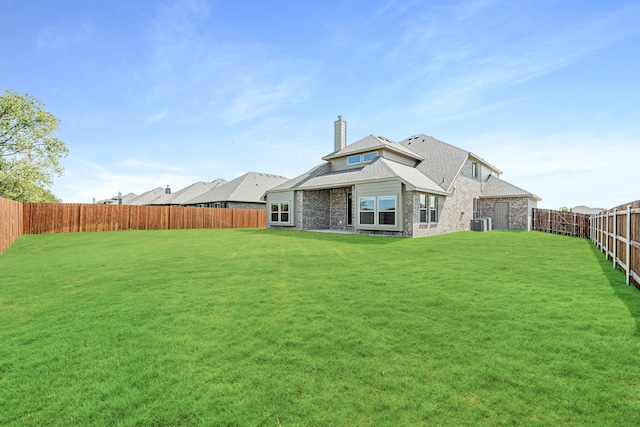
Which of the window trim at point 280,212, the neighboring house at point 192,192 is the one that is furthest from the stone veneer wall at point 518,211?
the neighboring house at point 192,192

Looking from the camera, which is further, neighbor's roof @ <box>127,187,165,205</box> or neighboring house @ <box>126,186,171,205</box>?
neighbor's roof @ <box>127,187,165,205</box>

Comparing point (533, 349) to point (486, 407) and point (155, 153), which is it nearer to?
point (486, 407)

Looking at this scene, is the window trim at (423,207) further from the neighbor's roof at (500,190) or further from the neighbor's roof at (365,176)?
the neighbor's roof at (500,190)

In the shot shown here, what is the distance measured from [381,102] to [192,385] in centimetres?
1543

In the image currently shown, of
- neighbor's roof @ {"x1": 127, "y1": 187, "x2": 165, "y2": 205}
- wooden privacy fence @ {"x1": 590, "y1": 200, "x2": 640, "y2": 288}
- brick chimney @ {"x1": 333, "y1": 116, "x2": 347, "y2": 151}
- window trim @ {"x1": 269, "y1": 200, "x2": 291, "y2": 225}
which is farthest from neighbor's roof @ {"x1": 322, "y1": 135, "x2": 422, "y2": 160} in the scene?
neighbor's roof @ {"x1": 127, "y1": 187, "x2": 165, "y2": 205}

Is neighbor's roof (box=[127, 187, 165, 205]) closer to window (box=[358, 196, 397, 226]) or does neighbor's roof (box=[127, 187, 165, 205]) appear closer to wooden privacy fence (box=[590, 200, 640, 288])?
window (box=[358, 196, 397, 226])

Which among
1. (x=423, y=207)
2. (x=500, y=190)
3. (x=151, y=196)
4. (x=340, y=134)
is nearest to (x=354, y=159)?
(x=340, y=134)

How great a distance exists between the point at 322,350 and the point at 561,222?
23365mm

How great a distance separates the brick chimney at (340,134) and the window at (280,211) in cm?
601

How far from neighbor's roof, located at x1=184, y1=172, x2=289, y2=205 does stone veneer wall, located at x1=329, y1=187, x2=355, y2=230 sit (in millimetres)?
15861

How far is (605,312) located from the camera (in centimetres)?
410

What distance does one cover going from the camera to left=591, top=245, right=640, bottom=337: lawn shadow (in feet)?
13.4

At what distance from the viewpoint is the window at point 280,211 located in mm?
20266

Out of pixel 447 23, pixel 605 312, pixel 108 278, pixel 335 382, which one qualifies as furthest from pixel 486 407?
pixel 447 23
